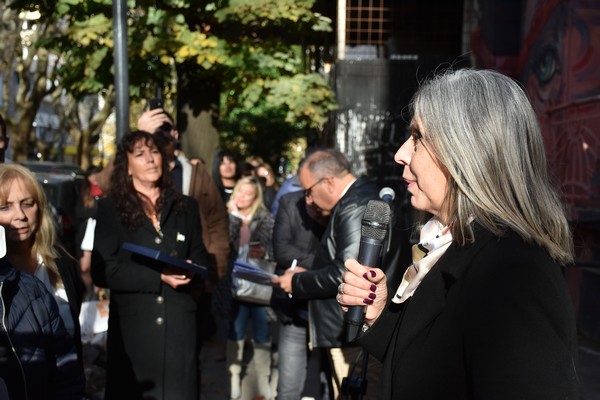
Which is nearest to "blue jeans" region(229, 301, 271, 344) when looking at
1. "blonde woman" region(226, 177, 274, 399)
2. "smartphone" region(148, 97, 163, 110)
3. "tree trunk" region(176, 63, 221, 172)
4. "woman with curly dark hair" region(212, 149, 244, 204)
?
"blonde woman" region(226, 177, 274, 399)

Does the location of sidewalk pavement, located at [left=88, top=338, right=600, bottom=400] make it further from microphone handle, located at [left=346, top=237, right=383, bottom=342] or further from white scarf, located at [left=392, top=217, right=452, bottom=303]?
white scarf, located at [left=392, top=217, right=452, bottom=303]

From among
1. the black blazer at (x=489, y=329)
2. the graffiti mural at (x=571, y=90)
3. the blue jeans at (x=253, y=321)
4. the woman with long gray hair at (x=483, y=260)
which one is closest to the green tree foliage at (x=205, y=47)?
the graffiti mural at (x=571, y=90)

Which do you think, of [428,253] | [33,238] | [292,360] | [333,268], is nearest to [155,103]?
[292,360]

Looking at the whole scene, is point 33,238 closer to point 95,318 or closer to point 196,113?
point 95,318

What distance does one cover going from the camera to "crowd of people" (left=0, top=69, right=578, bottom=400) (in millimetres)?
1869

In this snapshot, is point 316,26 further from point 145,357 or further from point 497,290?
point 497,290

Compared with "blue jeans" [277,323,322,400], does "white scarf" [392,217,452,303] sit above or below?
above

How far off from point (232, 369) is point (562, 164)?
4888 mm

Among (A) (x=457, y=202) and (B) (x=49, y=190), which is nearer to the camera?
(A) (x=457, y=202)

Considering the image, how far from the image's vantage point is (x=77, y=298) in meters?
4.12

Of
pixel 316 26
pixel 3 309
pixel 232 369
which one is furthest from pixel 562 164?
pixel 3 309

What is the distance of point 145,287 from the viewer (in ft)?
15.8

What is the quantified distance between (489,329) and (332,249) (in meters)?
3.25

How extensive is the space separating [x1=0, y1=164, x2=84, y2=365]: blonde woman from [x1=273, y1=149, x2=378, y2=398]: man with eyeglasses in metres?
1.49
